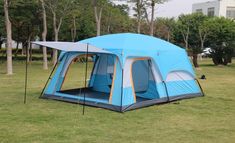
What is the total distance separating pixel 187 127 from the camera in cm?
692

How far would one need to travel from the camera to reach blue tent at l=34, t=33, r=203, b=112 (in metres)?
8.32

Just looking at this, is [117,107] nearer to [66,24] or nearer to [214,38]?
[66,24]

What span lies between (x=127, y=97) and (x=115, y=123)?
4.25ft

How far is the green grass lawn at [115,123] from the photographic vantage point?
19.9ft

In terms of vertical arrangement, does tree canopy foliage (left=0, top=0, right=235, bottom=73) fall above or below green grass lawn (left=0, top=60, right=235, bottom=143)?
above

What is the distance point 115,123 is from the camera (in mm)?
7012

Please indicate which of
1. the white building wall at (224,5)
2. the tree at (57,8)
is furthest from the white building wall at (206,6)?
the tree at (57,8)

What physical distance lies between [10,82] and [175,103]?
21.3 feet

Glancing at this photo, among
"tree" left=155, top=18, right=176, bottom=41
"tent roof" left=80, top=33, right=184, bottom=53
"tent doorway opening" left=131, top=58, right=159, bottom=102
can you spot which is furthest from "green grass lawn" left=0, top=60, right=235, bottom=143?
"tree" left=155, top=18, right=176, bottom=41

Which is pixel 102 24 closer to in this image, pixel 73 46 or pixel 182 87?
pixel 182 87

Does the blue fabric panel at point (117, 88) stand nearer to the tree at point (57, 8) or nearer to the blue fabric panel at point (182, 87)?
the blue fabric panel at point (182, 87)

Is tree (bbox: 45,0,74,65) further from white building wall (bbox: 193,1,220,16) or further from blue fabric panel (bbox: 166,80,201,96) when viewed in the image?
white building wall (bbox: 193,1,220,16)

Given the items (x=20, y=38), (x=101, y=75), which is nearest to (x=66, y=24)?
(x=20, y=38)

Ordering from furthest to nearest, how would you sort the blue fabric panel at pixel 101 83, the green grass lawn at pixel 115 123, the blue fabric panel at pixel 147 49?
the blue fabric panel at pixel 101 83
the blue fabric panel at pixel 147 49
the green grass lawn at pixel 115 123
